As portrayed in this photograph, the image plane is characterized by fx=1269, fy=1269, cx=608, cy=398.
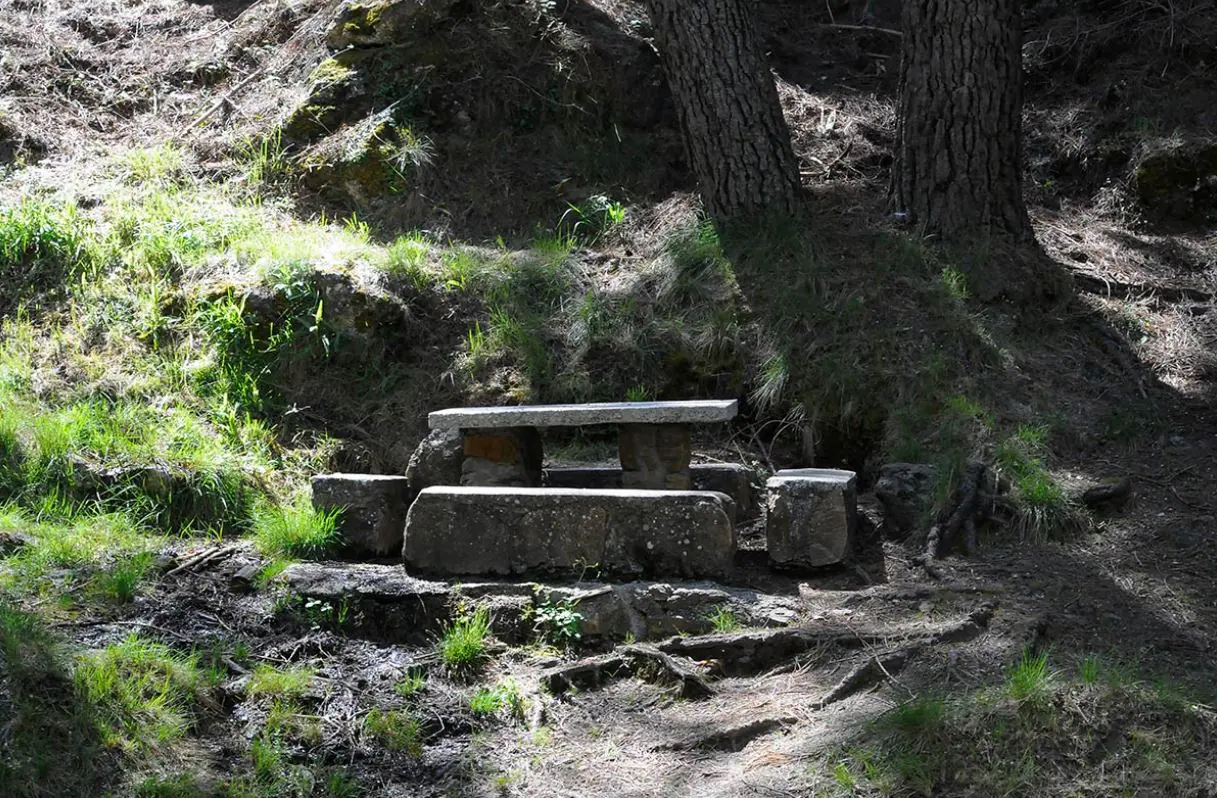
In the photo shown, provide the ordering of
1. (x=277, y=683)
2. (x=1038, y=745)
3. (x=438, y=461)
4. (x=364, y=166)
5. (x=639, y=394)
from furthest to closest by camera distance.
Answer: (x=364, y=166) < (x=639, y=394) < (x=438, y=461) < (x=277, y=683) < (x=1038, y=745)

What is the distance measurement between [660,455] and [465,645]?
1219mm

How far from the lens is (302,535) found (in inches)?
223

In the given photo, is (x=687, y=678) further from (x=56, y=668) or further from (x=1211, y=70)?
(x=1211, y=70)

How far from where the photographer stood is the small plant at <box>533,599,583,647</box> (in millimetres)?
5066

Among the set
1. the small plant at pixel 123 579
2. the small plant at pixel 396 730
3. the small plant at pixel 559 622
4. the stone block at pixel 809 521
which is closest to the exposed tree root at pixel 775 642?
the small plant at pixel 559 622

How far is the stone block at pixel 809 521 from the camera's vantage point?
5.23 m

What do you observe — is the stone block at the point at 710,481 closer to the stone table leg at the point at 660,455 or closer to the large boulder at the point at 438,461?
the stone table leg at the point at 660,455

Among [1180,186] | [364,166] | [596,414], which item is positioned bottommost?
[596,414]

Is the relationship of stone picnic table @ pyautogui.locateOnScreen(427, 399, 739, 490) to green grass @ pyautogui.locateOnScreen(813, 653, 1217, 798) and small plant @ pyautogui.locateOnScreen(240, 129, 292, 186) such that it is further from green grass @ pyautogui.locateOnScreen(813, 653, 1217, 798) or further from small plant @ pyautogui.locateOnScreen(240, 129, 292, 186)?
small plant @ pyautogui.locateOnScreen(240, 129, 292, 186)

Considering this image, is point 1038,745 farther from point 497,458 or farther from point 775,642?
point 497,458

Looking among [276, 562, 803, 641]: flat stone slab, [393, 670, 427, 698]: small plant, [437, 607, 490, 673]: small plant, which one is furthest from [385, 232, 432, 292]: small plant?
[393, 670, 427, 698]: small plant

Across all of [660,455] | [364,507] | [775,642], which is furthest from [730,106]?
[775,642]

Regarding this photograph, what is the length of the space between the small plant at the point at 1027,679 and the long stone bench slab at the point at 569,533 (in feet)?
4.40

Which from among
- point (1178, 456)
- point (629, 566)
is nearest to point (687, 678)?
point (629, 566)
